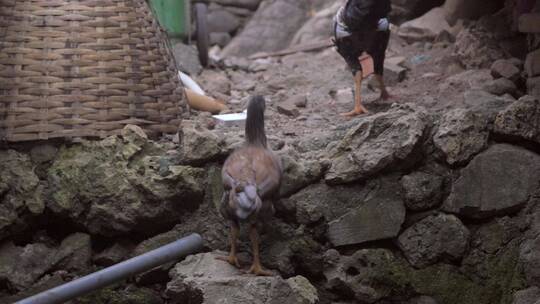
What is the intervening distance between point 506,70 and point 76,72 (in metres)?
2.42

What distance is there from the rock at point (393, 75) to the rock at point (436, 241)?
1507 mm

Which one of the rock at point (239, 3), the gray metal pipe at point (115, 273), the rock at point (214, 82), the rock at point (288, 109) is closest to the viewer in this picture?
the gray metal pipe at point (115, 273)

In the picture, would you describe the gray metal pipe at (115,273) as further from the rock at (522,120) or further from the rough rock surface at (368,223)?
the rock at (522,120)

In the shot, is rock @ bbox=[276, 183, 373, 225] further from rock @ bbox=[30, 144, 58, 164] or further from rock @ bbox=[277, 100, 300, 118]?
rock @ bbox=[30, 144, 58, 164]

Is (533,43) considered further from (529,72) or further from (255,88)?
(255,88)

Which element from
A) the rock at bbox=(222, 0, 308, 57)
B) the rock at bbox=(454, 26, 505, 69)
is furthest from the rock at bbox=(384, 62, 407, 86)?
the rock at bbox=(222, 0, 308, 57)

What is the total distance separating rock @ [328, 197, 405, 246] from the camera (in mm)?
4395

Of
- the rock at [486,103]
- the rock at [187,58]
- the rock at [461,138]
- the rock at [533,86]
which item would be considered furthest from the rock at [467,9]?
the rock at [187,58]

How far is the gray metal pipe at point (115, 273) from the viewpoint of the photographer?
3648 millimetres

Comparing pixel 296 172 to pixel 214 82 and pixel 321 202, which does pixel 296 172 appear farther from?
pixel 214 82

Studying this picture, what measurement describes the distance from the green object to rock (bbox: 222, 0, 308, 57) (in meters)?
1.43

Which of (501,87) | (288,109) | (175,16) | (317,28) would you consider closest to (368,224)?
(288,109)

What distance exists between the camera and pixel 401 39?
666cm

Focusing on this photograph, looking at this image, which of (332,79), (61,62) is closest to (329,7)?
(332,79)
